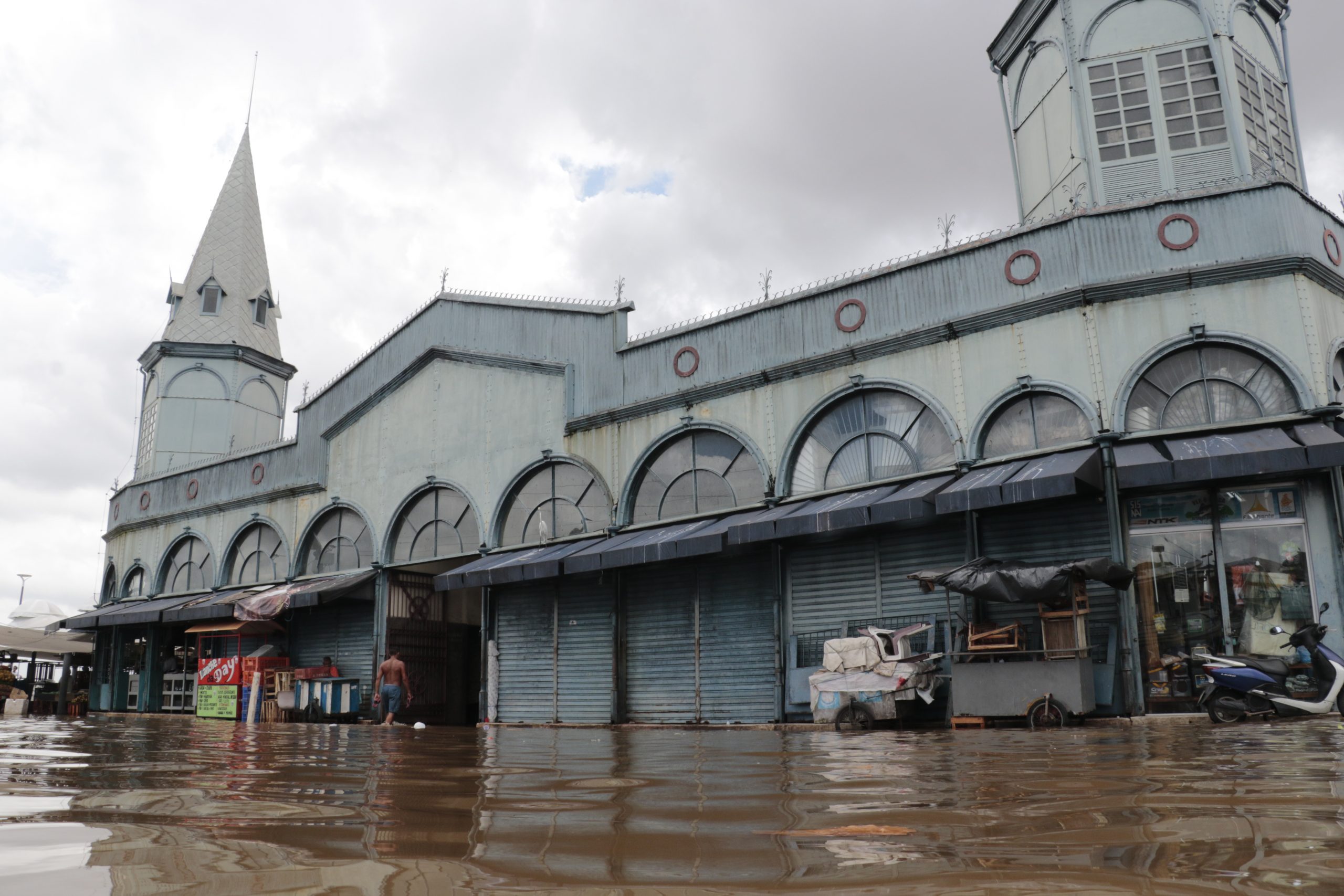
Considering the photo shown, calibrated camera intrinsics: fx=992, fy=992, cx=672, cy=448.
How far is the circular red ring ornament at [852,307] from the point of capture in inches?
644

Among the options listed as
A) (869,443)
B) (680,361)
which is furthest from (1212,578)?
(680,361)

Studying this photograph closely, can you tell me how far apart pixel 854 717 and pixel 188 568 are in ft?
74.8

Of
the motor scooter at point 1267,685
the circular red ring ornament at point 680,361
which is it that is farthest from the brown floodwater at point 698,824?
the circular red ring ornament at point 680,361

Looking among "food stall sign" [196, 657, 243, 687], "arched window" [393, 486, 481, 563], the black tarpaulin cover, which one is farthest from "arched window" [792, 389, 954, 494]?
"food stall sign" [196, 657, 243, 687]

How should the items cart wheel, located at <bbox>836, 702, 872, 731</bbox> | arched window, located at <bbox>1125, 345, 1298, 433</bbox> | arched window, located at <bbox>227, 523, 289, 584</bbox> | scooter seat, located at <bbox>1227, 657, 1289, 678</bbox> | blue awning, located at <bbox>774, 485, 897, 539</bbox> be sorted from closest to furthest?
scooter seat, located at <bbox>1227, 657, 1289, 678</bbox> < arched window, located at <bbox>1125, 345, 1298, 433</bbox> < cart wheel, located at <bbox>836, 702, 872, 731</bbox> < blue awning, located at <bbox>774, 485, 897, 539</bbox> < arched window, located at <bbox>227, 523, 289, 584</bbox>

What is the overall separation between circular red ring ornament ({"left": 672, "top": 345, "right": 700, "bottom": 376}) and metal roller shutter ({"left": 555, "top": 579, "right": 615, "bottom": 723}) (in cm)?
424

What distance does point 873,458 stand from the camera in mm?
15883

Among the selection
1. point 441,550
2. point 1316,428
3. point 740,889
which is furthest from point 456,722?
point 740,889

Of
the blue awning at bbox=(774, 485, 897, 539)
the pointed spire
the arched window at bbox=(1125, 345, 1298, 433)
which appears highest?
the pointed spire

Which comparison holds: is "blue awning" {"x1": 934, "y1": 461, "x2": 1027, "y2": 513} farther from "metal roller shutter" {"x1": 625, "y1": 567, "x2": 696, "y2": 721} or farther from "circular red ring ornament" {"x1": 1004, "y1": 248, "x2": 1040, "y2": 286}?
"metal roller shutter" {"x1": 625, "y1": 567, "x2": 696, "y2": 721}

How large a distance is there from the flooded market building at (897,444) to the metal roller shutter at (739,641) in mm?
58

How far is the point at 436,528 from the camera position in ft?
72.7

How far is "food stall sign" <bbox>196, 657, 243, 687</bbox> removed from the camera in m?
23.4

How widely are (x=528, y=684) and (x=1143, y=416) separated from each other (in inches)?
481
